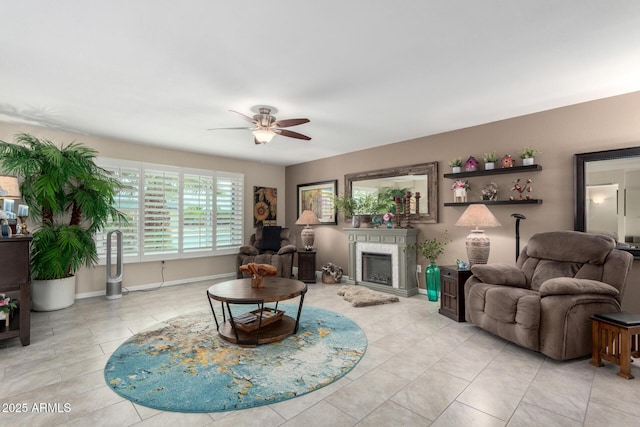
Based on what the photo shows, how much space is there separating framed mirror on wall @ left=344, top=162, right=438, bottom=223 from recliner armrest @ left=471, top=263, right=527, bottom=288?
156cm

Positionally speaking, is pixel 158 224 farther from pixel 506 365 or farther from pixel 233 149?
pixel 506 365

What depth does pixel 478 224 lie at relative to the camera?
3.64 m

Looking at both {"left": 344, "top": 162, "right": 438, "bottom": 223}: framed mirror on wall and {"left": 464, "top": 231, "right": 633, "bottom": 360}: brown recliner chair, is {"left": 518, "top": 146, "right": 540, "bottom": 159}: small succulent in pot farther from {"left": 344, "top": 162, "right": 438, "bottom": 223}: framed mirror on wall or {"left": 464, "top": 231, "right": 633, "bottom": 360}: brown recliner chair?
{"left": 344, "top": 162, "right": 438, "bottom": 223}: framed mirror on wall

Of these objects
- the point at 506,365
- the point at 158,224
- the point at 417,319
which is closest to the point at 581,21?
the point at 506,365

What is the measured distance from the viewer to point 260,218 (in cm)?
682

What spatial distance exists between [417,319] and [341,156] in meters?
3.55

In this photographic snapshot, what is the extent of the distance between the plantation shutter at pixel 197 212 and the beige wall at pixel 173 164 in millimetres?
271

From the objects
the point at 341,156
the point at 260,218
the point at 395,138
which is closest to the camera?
the point at 395,138

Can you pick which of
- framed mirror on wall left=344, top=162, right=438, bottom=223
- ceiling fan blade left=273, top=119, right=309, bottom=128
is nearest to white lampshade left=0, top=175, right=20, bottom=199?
ceiling fan blade left=273, top=119, right=309, bottom=128

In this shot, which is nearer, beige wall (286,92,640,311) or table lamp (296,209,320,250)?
beige wall (286,92,640,311)

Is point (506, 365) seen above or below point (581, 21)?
below

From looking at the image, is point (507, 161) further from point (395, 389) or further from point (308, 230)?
point (308, 230)

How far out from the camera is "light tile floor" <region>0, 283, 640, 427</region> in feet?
6.12

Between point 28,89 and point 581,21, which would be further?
point 28,89
